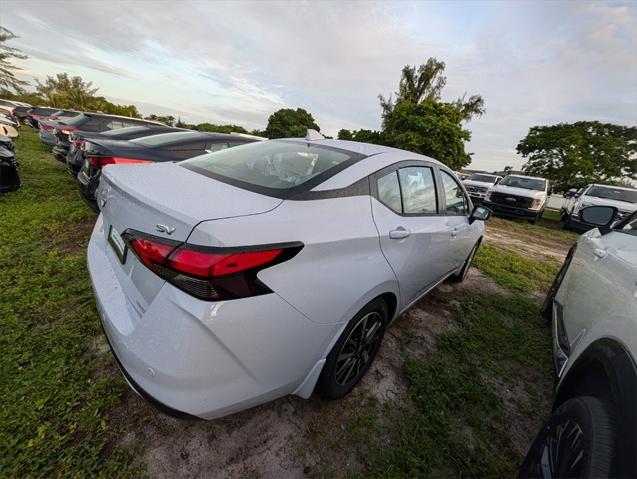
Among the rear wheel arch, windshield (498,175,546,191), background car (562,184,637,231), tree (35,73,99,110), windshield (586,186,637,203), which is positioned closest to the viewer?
the rear wheel arch

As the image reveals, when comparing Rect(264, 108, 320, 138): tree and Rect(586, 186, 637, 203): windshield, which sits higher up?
Rect(264, 108, 320, 138): tree

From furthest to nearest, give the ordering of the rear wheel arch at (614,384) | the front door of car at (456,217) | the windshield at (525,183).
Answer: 1. the windshield at (525,183)
2. the front door of car at (456,217)
3. the rear wheel arch at (614,384)

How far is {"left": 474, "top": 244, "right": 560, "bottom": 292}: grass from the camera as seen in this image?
4.40 metres

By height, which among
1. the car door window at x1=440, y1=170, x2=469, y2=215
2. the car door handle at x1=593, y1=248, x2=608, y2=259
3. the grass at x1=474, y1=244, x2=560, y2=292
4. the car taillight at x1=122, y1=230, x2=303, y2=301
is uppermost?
the car door window at x1=440, y1=170, x2=469, y2=215

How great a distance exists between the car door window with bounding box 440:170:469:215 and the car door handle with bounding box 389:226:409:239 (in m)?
1.01

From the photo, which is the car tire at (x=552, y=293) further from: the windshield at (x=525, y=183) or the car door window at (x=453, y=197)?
the windshield at (x=525, y=183)

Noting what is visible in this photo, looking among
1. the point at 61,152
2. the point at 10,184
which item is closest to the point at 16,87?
the point at 61,152

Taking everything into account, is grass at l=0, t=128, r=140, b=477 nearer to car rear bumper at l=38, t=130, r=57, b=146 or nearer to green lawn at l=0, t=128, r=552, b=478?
green lawn at l=0, t=128, r=552, b=478

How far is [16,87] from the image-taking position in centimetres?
3562

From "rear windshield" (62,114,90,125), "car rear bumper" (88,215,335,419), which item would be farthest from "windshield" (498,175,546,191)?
"rear windshield" (62,114,90,125)

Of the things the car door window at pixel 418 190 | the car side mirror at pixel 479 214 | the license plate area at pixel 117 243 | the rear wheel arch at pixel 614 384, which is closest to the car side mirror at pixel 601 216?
the car side mirror at pixel 479 214

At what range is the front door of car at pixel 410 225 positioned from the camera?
1873mm

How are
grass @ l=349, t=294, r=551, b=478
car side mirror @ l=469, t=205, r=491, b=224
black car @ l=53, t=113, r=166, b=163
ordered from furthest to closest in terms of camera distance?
black car @ l=53, t=113, r=166, b=163, car side mirror @ l=469, t=205, r=491, b=224, grass @ l=349, t=294, r=551, b=478

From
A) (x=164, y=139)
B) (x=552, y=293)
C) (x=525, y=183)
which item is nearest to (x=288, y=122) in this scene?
(x=525, y=183)
